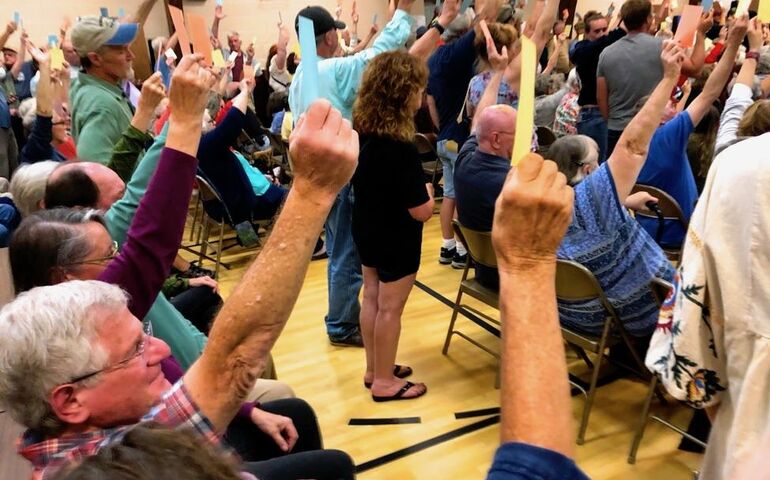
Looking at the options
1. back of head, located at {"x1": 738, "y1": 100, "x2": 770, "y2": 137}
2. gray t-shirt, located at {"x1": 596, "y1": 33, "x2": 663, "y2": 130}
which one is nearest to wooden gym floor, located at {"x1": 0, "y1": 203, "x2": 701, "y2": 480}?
back of head, located at {"x1": 738, "y1": 100, "x2": 770, "y2": 137}

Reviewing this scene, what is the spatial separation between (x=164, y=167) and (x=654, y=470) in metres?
2.03

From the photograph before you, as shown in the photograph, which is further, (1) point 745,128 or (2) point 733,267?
(1) point 745,128

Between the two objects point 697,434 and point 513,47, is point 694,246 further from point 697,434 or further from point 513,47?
point 513,47

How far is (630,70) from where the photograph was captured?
156 inches

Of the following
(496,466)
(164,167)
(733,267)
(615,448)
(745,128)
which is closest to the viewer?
(496,466)

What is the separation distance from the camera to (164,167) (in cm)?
143

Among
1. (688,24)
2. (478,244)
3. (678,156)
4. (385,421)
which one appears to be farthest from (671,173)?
(385,421)

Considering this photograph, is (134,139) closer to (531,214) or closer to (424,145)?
(531,214)

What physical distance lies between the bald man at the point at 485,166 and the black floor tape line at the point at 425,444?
67cm

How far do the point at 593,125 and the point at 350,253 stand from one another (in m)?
2.44

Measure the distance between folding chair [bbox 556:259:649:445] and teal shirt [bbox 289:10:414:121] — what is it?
52.4 inches

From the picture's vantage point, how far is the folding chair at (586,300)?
2.29 metres

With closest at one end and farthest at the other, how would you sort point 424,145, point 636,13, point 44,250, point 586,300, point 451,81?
point 44,250
point 586,300
point 636,13
point 451,81
point 424,145

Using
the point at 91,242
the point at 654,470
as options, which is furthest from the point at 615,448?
the point at 91,242
